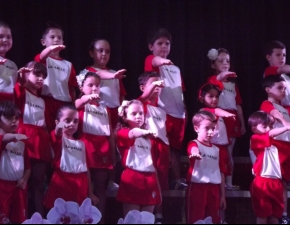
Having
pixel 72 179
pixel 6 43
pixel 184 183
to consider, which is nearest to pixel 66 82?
pixel 6 43

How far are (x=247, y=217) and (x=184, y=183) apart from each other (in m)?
0.46

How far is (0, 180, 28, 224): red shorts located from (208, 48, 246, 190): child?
151 centimetres

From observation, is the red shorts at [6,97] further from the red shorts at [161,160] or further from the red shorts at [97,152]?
the red shorts at [161,160]

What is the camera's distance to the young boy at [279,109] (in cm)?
392

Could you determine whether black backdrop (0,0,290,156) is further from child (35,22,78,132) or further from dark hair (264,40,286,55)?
child (35,22,78,132)

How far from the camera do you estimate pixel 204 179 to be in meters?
3.60

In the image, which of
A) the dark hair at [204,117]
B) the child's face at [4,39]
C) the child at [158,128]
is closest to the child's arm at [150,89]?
the child at [158,128]

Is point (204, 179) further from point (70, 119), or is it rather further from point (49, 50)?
point (49, 50)

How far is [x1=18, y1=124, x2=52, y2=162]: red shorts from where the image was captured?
11.5 ft

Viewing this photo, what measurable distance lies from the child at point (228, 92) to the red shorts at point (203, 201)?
0.57 meters

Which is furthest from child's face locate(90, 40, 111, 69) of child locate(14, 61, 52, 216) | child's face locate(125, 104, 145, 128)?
child's face locate(125, 104, 145, 128)

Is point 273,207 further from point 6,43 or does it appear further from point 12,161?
point 6,43

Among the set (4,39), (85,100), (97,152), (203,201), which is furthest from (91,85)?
(203,201)

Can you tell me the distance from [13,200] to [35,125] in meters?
0.48
